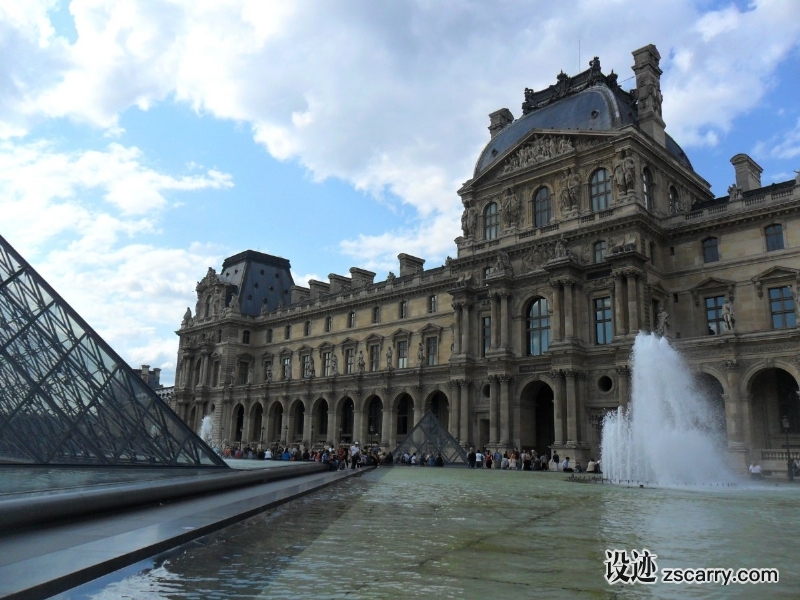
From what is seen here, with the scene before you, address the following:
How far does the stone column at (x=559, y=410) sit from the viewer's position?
1396 inches

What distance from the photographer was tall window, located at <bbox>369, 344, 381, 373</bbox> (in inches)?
2142

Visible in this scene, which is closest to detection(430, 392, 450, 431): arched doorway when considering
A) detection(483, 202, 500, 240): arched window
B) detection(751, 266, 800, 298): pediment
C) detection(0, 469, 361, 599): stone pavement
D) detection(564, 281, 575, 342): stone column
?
detection(483, 202, 500, 240): arched window

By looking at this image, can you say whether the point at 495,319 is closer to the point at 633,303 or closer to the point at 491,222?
the point at 491,222

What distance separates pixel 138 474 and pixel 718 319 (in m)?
31.1

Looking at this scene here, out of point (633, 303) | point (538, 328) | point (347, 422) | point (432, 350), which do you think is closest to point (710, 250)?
point (633, 303)

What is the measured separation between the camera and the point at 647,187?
39031 millimetres

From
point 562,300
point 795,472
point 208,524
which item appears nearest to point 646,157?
point 562,300

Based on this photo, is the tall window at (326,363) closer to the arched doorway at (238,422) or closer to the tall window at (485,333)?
the arched doorway at (238,422)

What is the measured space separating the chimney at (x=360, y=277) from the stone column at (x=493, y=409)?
24.3 metres

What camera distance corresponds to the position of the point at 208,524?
897 cm

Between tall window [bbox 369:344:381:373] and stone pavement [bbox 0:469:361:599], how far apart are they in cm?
4258

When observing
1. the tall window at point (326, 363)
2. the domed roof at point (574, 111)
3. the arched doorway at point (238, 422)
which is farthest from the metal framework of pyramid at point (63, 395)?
the arched doorway at point (238, 422)

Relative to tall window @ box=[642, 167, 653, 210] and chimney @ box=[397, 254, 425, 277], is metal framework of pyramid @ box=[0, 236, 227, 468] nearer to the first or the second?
tall window @ box=[642, 167, 653, 210]

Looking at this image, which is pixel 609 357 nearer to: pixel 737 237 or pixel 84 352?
pixel 737 237
